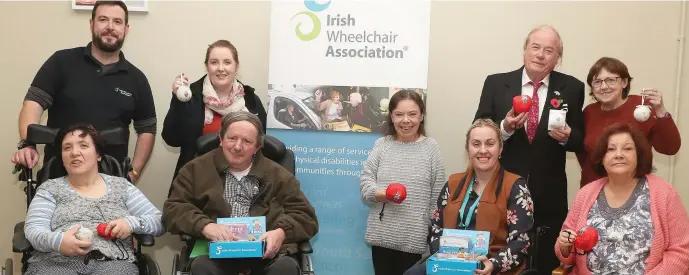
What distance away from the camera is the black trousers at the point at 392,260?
3.96 meters

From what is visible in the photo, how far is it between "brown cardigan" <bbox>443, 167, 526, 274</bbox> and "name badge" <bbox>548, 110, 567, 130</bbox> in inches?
13.1

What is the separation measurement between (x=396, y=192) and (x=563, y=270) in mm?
897

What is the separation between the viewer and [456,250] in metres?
3.35

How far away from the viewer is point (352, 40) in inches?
179

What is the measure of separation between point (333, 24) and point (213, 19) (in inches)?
38.3

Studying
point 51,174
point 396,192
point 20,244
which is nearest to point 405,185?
point 396,192

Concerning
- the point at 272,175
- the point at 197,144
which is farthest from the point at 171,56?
the point at 272,175

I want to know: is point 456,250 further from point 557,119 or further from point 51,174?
point 51,174

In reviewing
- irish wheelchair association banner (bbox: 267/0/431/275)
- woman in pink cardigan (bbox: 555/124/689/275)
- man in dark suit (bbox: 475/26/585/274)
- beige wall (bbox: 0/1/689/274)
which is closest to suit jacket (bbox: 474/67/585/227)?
man in dark suit (bbox: 475/26/585/274)

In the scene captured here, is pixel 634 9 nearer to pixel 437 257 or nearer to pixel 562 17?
pixel 562 17

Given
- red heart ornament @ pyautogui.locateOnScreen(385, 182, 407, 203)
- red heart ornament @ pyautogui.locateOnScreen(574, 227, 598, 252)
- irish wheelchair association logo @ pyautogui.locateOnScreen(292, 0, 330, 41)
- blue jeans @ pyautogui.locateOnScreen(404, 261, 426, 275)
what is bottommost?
blue jeans @ pyautogui.locateOnScreen(404, 261, 426, 275)

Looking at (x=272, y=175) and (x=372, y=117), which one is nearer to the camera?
(x=272, y=175)

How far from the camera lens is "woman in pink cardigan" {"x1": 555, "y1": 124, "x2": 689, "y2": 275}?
3148 mm

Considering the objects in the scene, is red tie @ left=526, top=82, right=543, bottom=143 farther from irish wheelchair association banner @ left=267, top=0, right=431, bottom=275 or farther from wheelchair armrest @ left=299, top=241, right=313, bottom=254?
wheelchair armrest @ left=299, top=241, right=313, bottom=254
